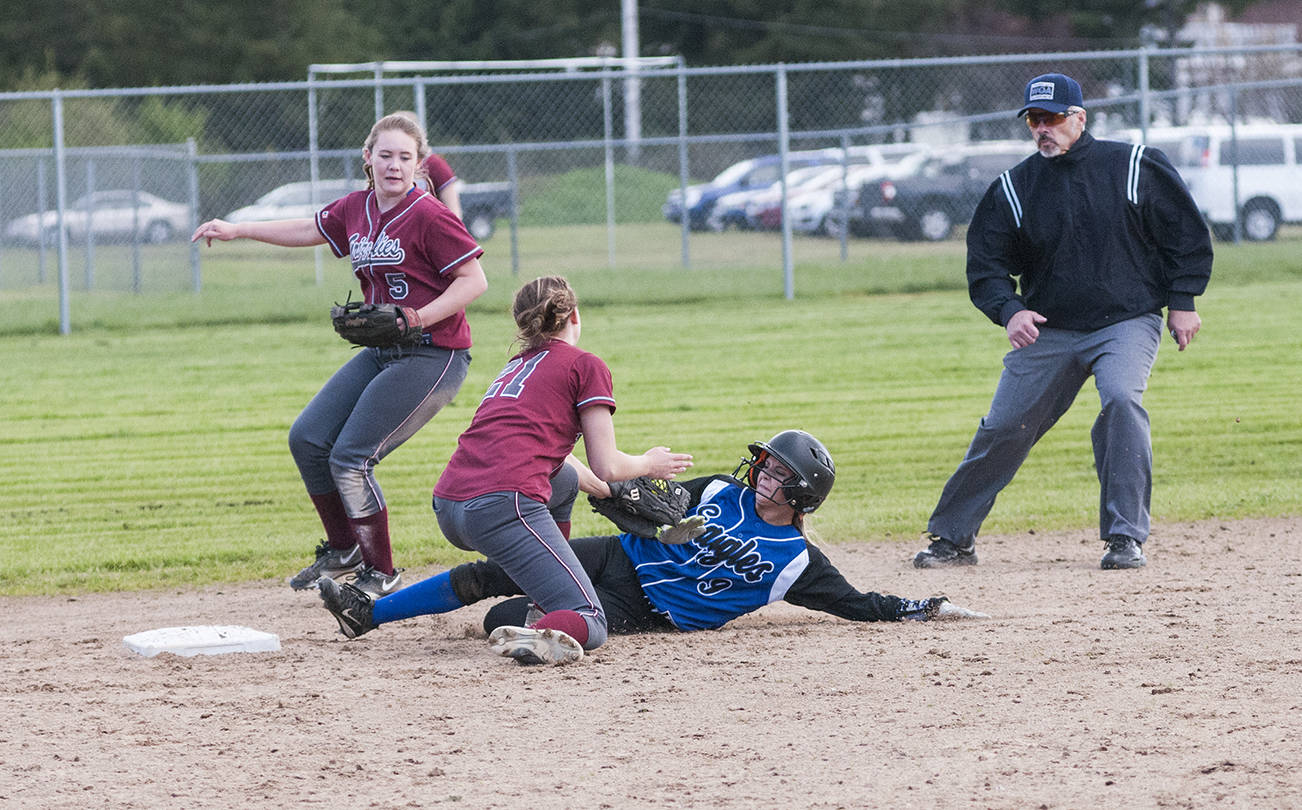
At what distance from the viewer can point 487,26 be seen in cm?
4759

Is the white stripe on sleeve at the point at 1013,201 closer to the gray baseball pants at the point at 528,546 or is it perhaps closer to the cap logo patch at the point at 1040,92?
the cap logo patch at the point at 1040,92

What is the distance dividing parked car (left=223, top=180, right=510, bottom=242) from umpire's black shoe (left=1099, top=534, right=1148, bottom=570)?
49.3ft

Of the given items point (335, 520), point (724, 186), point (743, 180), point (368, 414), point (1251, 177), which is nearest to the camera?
point (368, 414)

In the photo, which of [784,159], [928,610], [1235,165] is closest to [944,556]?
[928,610]

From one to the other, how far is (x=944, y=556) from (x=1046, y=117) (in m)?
1.90

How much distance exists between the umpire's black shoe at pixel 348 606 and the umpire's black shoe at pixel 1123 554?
303 centimetres

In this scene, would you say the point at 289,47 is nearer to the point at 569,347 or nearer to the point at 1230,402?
the point at 1230,402

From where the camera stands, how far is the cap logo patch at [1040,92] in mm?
6359

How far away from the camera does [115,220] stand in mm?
19156

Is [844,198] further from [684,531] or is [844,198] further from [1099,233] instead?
[684,531]

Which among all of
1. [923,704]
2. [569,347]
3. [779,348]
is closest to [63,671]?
[569,347]

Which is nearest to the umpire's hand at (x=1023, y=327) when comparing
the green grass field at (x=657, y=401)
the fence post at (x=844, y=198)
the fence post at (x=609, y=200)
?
the green grass field at (x=657, y=401)

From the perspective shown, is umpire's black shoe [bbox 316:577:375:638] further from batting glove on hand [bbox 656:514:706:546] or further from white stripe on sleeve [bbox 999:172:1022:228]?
white stripe on sleeve [bbox 999:172:1022:228]

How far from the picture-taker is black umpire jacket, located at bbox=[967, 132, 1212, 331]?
21.2ft
